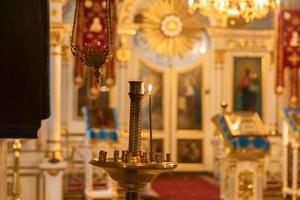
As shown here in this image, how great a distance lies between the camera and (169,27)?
13359mm

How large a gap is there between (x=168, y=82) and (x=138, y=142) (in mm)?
10072

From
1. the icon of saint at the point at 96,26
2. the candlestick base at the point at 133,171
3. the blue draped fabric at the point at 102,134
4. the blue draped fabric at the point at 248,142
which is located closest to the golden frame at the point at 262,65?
the blue draped fabric at the point at 102,134

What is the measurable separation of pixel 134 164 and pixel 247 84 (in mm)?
10426

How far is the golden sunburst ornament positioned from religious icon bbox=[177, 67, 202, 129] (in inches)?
24.0

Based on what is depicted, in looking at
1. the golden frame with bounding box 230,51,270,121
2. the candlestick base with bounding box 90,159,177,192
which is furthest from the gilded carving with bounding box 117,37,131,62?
the candlestick base with bounding box 90,159,177,192

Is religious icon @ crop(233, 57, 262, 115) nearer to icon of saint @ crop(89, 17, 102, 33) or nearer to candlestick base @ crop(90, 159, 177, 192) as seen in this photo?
icon of saint @ crop(89, 17, 102, 33)

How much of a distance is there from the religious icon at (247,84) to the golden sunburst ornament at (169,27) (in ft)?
3.82

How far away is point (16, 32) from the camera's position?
2932mm

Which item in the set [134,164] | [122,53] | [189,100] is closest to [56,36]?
[122,53]

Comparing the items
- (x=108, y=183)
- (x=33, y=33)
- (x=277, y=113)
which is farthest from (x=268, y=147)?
(x=33, y=33)

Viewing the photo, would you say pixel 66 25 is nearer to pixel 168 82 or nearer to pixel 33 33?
pixel 168 82

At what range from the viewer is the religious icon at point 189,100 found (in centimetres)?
1371

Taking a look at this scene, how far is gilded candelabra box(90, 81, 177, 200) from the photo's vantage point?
3.37 m

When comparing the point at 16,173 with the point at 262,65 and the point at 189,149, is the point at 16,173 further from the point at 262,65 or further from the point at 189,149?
the point at 262,65
